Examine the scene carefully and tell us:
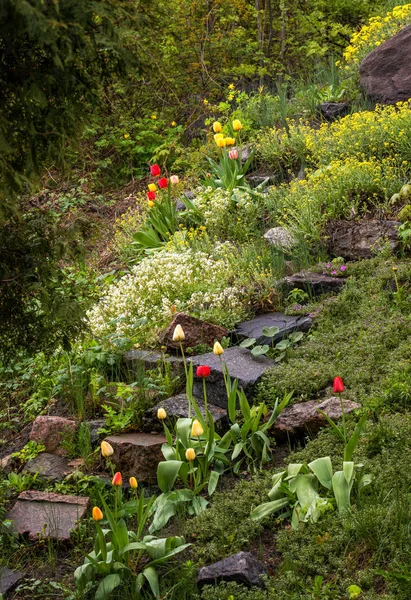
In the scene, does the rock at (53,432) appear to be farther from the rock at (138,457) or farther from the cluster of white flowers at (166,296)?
the cluster of white flowers at (166,296)

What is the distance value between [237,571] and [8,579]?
4.14 ft

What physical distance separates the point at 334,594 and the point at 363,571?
0.16 metres

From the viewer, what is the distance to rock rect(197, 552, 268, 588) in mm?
3471

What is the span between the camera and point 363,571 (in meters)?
3.33

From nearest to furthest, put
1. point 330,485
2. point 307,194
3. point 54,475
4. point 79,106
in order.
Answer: point 79,106 < point 330,485 < point 54,475 < point 307,194

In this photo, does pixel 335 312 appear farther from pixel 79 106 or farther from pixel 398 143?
pixel 79 106

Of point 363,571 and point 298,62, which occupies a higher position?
point 363,571

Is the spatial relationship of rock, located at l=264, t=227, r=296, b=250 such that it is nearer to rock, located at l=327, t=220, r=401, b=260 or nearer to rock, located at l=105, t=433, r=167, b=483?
rock, located at l=327, t=220, r=401, b=260

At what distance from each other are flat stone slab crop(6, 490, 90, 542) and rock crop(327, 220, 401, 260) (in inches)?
132

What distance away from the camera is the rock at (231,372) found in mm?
5238

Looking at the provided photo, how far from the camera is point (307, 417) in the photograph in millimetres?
4641

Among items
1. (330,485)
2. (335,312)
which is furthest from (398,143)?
(330,485)

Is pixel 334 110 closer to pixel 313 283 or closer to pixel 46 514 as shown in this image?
pixel 313 283

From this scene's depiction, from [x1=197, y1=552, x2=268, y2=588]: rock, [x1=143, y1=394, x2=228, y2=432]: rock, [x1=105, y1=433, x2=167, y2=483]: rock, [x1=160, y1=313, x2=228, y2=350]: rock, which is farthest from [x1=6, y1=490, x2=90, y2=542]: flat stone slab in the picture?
[x1=160, y1=313, x2=228, y2=350]: rock
